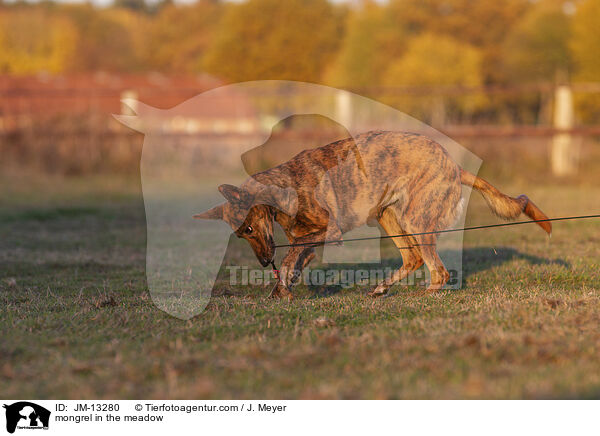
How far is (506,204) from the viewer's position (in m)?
6.35

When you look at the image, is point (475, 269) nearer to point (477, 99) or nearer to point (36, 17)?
point (477, 99)

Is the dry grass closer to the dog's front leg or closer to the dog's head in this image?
the dog's front leg

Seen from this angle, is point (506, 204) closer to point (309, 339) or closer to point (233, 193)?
point (233, 193)

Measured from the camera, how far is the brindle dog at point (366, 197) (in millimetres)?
6176

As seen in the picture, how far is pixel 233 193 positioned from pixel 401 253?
6.35 ft

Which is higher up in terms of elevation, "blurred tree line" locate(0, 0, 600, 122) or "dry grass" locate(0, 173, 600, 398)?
"blurred tree line" locate(0, 0, 600, 122)

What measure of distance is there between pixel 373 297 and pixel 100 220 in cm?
753

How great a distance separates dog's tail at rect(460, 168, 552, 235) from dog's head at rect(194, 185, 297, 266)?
1.87 m

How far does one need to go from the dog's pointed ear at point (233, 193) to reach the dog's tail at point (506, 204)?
7.43ft

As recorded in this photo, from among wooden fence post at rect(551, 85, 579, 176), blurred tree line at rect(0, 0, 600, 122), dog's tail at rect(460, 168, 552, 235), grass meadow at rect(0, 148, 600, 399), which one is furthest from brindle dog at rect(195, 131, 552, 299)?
blurred tree line at rect(0, 0, 600, 122)

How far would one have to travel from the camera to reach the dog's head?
19.6 ft

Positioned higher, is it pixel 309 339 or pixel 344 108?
pixel 344 108
